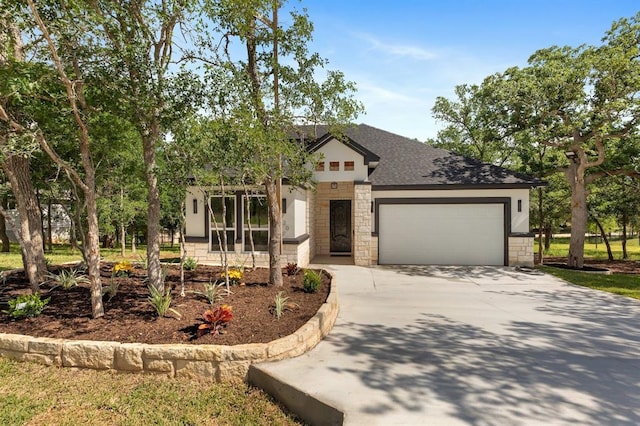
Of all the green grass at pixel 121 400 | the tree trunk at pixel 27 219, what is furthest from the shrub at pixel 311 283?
the tree trunk at pixel 27 219

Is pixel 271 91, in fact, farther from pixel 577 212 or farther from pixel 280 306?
pixel 577 212

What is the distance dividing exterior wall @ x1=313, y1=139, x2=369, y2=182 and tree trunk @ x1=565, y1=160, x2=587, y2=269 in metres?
8.46

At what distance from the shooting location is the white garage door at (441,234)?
12469mm

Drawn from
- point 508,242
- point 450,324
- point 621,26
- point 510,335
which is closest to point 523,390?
point 510,335

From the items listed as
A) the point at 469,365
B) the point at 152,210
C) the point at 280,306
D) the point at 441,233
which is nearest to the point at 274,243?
the point at 280,306

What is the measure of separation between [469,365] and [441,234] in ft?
28.9

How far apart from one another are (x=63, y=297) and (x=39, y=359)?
240 centimetres

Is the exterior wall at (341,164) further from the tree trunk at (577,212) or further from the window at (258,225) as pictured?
the tree trunk at (577,212)

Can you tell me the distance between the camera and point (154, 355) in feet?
13.3

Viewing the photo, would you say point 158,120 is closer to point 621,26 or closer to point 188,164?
point 188,164

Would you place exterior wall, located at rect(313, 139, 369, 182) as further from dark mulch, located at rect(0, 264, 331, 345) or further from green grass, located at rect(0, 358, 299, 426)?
green grass, located at rect(0, 358, 299, 426)

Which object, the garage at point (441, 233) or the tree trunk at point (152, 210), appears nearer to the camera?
the tree trunk at point (152, 210)

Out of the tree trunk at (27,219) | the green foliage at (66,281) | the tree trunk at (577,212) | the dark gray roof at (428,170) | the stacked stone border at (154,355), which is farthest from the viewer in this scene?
the tree trunk at (577,212)

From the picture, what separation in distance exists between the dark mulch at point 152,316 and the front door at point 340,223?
25.3ft
